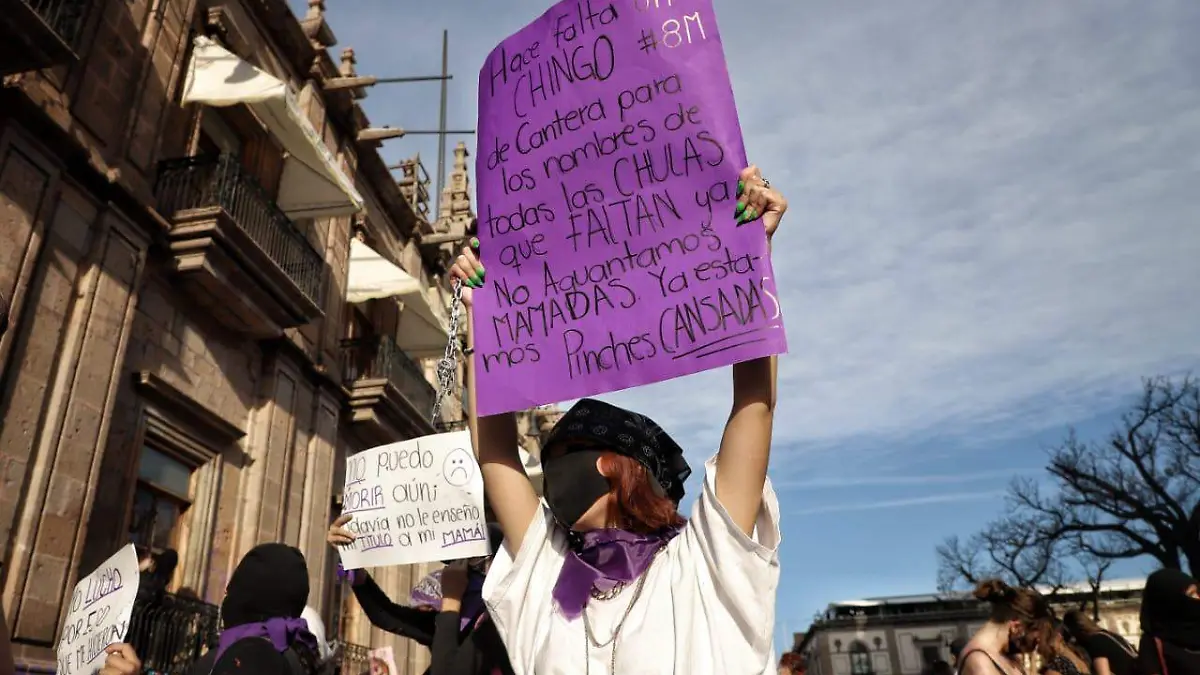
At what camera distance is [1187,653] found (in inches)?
153

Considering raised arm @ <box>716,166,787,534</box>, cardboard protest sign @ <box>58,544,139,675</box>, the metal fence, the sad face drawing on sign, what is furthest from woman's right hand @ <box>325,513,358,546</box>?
the metal fence

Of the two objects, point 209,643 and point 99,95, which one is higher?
point 99,95

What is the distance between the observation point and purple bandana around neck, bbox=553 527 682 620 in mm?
1728

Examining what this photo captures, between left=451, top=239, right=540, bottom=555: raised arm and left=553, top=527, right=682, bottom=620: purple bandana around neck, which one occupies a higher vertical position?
left=451, top=239, right=540, bottom=555: raised arm

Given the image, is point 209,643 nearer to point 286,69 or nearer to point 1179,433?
point 286,69

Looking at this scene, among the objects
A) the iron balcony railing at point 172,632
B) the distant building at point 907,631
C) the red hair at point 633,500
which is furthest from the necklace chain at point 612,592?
the distant building at point 907,631

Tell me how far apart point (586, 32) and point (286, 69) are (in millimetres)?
11294

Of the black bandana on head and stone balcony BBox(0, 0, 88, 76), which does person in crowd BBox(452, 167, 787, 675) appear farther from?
stone balcony BBox(0, 0, 88, 76)

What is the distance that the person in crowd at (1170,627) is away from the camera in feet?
12.8

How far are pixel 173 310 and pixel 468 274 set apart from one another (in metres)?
7.65

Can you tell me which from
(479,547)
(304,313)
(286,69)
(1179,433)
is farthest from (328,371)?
(1179,433)

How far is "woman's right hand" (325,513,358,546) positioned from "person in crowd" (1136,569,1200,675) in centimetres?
392

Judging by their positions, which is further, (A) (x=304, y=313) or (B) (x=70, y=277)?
(A) (x=304, y=313)

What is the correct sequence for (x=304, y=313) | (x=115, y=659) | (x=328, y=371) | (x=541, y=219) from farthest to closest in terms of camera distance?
(x=328, y=371) → (x=304, y=313) → (x=115, y=659) → (x=541, y=219)
